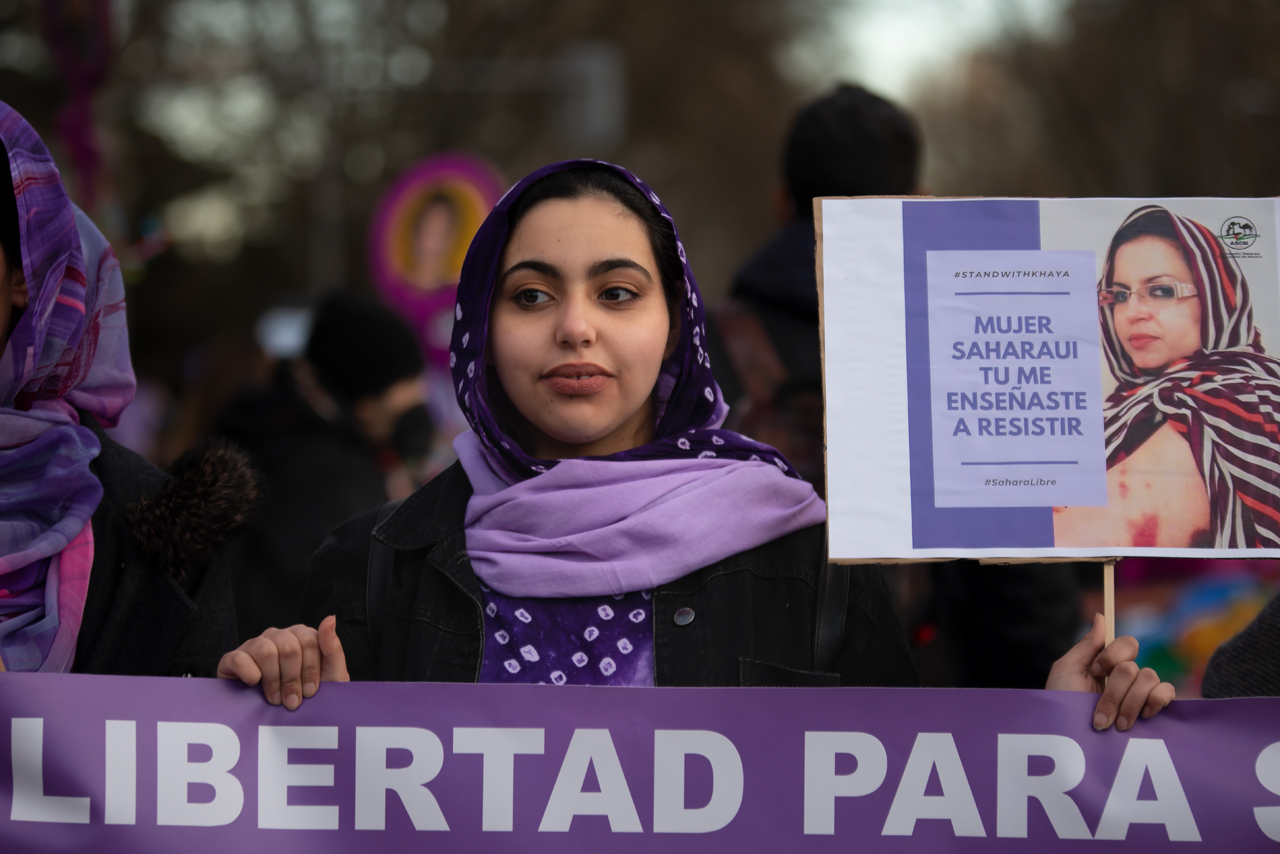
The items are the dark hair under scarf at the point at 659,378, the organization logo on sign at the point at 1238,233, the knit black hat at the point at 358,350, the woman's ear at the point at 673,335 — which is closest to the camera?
the organization logo on sign at the point at 1238,233

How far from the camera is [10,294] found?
2246 mm

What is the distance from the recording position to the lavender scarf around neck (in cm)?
221

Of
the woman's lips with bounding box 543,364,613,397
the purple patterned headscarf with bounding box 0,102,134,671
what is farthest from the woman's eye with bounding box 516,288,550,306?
the purple patterned headscarf with bounding box 0,102,134,671

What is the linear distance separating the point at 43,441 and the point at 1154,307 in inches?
70.4

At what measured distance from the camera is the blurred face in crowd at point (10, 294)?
2.22 meters

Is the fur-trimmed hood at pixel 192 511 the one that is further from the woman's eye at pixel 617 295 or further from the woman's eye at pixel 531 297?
the woman's eye at pixel 617 295

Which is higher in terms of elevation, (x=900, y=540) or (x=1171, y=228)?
(x=1171, y=228)

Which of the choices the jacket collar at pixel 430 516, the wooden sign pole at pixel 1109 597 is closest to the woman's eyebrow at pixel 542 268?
the jacket collar at pixel 430 516

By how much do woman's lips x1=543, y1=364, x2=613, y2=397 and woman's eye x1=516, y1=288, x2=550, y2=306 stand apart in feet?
0.43

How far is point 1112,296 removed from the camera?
210cm

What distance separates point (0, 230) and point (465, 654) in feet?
3.39

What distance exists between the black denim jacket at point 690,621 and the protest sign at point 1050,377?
25cm

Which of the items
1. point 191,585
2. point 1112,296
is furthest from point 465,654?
point 1112,296

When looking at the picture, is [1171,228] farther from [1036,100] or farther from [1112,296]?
[1036,100]
